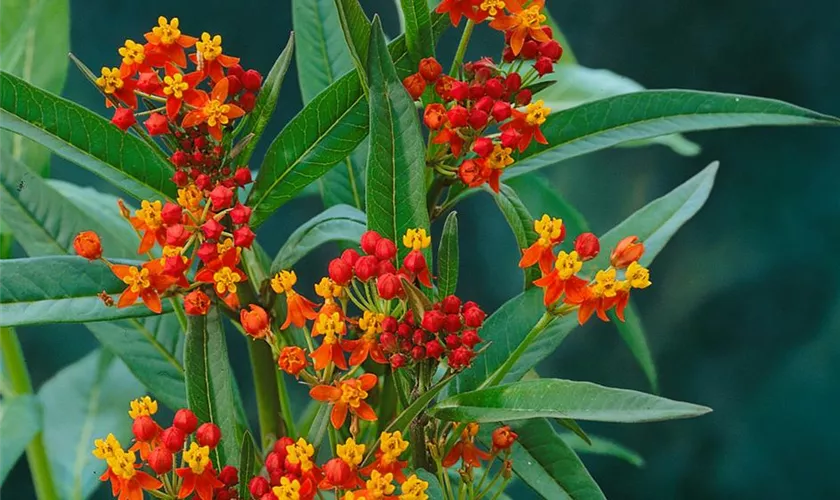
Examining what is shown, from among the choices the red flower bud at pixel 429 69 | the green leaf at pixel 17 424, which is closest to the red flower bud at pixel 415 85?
the red flower bud at pixel 429 69

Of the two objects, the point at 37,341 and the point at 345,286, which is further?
the point at 37,341

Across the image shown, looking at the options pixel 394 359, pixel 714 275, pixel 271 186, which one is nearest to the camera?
pixel 394 359

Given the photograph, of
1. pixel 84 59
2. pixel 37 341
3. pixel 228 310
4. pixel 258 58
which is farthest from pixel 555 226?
pixel 37 341

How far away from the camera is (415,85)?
70 cm

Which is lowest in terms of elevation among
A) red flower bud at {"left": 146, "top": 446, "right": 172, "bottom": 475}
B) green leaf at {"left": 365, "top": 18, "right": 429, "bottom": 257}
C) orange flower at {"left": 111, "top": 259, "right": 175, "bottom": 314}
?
red flower bud at {"left": 146, "top": 446, "right": 172, "bottom": 475}

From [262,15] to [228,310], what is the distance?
820mm

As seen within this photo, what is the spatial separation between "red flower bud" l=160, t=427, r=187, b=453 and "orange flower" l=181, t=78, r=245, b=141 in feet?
0.65

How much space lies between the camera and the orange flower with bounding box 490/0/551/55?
678 millimetres

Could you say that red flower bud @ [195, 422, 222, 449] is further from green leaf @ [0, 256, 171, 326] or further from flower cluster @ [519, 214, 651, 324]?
flower cluster @ [519, 214, 651, 324]

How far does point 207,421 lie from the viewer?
0.70m

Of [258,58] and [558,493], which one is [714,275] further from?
[558,493]

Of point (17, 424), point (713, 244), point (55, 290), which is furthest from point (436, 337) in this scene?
point (713, 244)

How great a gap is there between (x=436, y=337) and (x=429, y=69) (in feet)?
0.65

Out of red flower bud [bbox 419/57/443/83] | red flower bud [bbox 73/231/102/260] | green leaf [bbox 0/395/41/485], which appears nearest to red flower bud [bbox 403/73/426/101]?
red flower bud [bbox 419/57/443/83]
